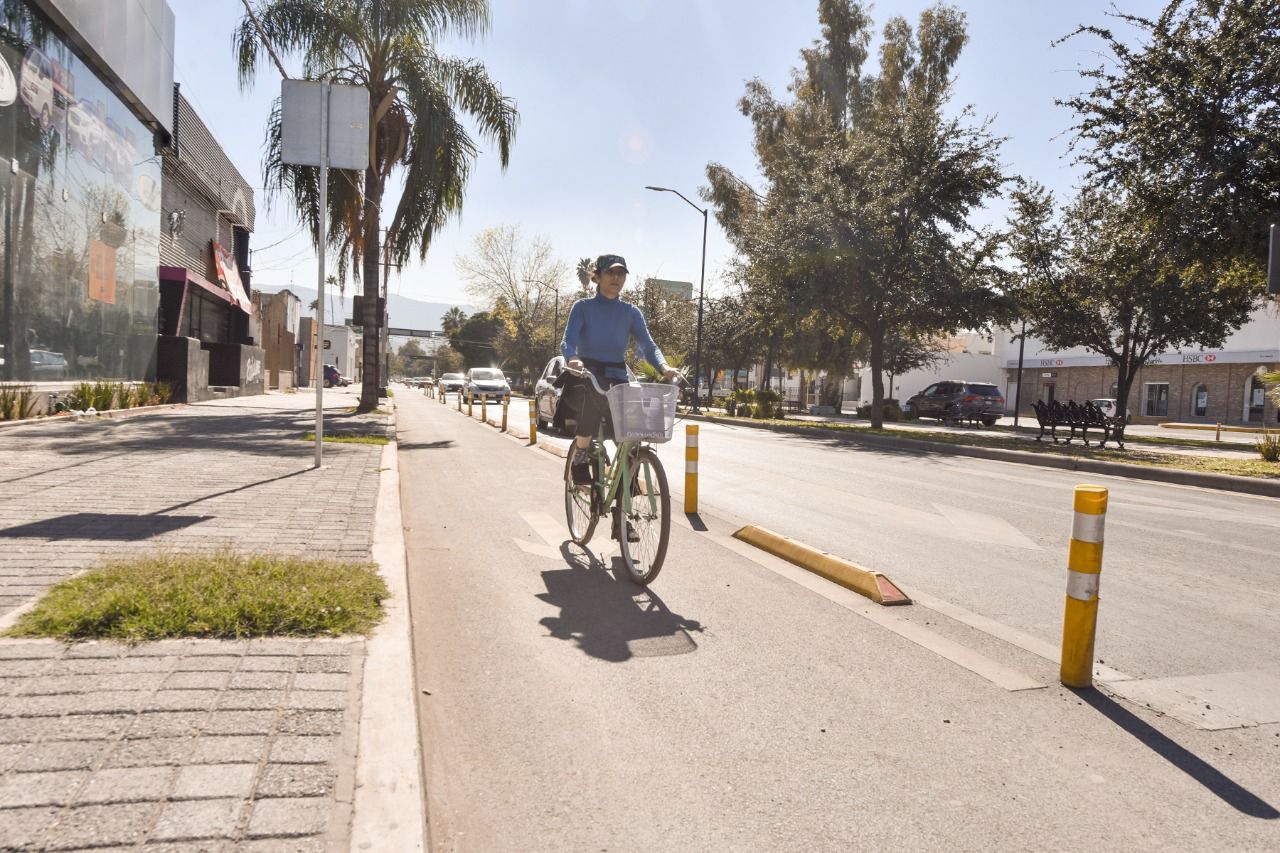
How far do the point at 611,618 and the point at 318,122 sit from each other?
22.8 feet

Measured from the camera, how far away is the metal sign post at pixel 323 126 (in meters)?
8.99

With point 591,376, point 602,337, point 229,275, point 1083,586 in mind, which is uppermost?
point 229,275

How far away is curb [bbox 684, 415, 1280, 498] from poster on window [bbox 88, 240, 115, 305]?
58.6ft

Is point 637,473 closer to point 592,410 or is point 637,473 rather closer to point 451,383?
point 592,410

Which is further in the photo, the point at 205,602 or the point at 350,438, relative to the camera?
the point at 350,438

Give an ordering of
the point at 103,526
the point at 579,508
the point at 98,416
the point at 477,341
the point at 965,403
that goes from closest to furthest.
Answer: the point at 103,526 < the point at 579,508 < the point at 98,416 < the point at 965,403 < the point at 477,341

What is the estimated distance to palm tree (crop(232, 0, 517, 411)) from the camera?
19.0 m

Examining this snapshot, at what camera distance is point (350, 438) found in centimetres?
1408

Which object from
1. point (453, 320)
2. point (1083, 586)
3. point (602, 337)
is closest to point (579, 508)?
point (602, 337)

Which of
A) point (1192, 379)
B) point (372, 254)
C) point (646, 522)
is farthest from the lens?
point (1192, 379)

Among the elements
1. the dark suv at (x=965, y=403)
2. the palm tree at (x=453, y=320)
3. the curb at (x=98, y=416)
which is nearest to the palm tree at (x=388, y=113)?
the curb at (x=98, y=416)

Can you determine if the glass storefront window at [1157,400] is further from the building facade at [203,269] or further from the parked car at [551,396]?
the parked car at [551,396]

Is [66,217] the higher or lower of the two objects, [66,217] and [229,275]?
the lower

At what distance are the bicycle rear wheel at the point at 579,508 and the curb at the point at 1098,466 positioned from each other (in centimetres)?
1068
